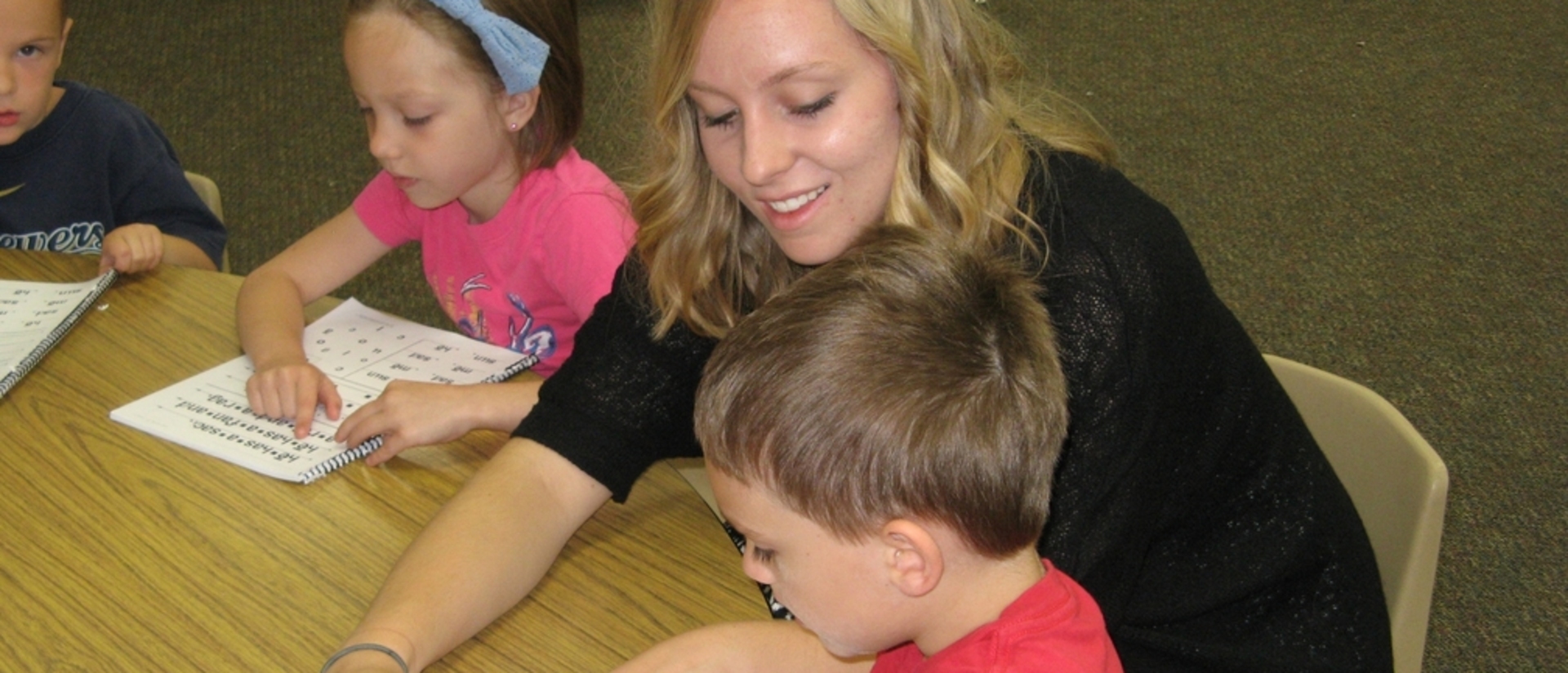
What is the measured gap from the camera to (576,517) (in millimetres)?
1066

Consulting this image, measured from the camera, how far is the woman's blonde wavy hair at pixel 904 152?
994mm

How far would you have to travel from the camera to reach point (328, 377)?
130 cm

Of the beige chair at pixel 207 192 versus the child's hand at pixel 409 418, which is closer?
the child's hand at pixel 409 418

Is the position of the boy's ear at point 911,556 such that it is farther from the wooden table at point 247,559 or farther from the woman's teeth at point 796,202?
the woman's teeth at point 796,202

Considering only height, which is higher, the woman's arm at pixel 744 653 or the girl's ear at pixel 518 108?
the girl's ear at pixel 518 108

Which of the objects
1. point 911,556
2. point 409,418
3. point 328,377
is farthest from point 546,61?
point 911,556

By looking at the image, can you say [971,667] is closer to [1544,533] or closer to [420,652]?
[420,652]

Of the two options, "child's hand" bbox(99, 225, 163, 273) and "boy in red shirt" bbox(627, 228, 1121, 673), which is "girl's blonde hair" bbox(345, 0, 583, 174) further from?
"boy in red shirt" bbox(627, 228, 1121, 673)

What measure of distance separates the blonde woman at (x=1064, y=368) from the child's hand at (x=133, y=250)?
0.57m

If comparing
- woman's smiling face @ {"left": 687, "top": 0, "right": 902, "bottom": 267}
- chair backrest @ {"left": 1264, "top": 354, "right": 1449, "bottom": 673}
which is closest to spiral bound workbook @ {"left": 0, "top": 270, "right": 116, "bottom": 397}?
woman's smiling face @ {"left": 687, "top": 0, "right": 902, "bottom": 267}

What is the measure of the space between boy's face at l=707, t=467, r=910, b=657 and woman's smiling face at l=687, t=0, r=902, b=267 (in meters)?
0.29

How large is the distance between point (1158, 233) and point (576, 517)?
0.51 m

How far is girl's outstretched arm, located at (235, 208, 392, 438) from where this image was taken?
121 cm

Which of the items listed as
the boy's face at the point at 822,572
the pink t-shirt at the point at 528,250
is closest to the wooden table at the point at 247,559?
the boy's face at the point at 822,572
